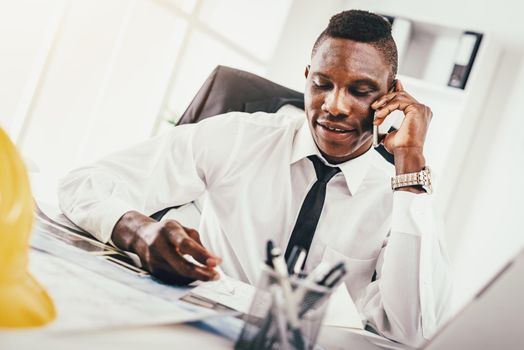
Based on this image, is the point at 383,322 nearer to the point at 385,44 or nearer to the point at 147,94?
the point at 385,44

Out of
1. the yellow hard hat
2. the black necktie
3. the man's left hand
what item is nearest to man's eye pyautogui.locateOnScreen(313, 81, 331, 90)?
the man's left hand

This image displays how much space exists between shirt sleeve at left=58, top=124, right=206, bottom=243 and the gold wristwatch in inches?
23.1

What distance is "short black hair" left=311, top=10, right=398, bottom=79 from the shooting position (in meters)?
1.30

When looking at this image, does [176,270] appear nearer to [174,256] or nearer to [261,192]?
[174,256]

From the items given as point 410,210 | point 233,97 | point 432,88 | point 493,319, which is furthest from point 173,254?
point 432,88

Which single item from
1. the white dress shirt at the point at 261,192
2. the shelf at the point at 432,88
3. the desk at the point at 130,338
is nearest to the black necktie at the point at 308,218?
the white dress shirt at the point at 261,192

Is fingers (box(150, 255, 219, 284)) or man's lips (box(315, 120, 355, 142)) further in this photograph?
man's lips (box(315, 120, 355, 142))

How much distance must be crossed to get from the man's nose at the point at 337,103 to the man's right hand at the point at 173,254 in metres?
0.59

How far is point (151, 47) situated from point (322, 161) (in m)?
1.51

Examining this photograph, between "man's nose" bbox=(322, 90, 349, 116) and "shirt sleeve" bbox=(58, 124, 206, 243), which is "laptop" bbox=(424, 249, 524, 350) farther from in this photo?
"man's nose" bbox=(322, 90, 349, 116)

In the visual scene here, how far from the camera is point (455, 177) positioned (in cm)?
290

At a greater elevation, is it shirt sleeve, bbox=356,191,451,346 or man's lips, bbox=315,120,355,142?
man's lips, bbox=315,120,355,142

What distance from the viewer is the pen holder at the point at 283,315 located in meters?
0.52

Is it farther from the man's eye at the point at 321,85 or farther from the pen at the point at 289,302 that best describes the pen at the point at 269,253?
the man's eye at the point at 321,85
